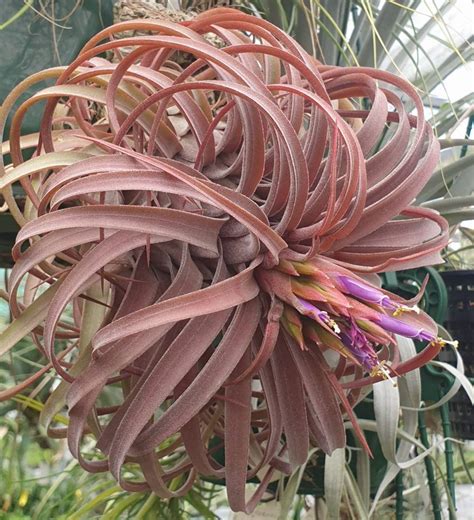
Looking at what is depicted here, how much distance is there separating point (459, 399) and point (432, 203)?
204 millimetres

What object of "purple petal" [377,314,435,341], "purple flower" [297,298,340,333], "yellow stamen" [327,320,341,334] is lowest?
"purple petal" [377,314,435,341]

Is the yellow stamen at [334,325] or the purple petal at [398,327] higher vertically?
the yellow stamen at [334,325]

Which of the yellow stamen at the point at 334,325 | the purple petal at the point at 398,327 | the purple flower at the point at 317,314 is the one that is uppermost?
the purple flower at the point at 317,314

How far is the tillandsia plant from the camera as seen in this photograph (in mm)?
366

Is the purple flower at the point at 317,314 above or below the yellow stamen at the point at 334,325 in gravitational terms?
above

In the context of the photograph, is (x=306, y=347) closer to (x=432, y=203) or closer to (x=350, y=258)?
(x=350, y=258)

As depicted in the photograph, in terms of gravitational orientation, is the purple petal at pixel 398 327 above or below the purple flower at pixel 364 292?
below

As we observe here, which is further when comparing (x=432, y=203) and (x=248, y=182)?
(x=432, y=203)

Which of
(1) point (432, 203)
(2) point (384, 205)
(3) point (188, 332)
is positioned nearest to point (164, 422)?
(3) point (188, 332)

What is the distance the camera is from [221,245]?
403mm

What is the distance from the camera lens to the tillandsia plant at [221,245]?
366mm

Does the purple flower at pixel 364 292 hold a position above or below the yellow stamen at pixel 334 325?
above

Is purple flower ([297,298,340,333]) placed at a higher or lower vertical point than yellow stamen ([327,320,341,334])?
higher

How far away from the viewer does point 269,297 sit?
401mm
